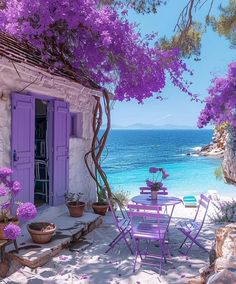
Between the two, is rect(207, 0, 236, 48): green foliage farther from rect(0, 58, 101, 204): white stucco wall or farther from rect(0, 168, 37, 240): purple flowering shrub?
rect(0, 168, 37, 240): purple flowering shrub

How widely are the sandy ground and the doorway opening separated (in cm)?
203

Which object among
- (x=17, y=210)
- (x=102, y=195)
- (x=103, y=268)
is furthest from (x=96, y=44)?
(x=103, y=268)

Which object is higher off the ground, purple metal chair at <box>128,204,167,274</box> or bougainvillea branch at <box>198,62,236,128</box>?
bougainvillea branch at <box>198,62,236,128</box>

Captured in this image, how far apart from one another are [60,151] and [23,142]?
1.38 metres

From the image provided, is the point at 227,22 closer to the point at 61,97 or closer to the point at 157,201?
the point at 61,97

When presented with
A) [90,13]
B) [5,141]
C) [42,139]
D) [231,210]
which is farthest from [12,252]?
[231,210]

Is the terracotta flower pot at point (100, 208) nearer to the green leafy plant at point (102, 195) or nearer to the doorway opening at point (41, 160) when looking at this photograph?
the green leafy plant at point (102, 195)

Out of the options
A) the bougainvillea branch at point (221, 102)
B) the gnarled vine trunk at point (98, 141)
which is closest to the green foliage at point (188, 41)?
the bougainvillea branch at point (221, 102)

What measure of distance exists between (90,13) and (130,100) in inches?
93.0

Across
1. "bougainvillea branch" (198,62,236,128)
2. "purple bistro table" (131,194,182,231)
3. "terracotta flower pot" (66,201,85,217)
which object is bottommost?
"terracotta flower pot" (66,201,85,217)

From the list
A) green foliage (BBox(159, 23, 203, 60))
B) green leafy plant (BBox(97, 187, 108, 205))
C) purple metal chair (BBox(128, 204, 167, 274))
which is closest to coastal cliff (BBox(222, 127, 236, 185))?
green foliage (BBox(159, 23, 203, 60))

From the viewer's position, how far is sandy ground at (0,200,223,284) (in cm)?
462

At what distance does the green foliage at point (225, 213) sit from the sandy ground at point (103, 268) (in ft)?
6.35

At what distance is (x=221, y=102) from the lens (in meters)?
8.15
